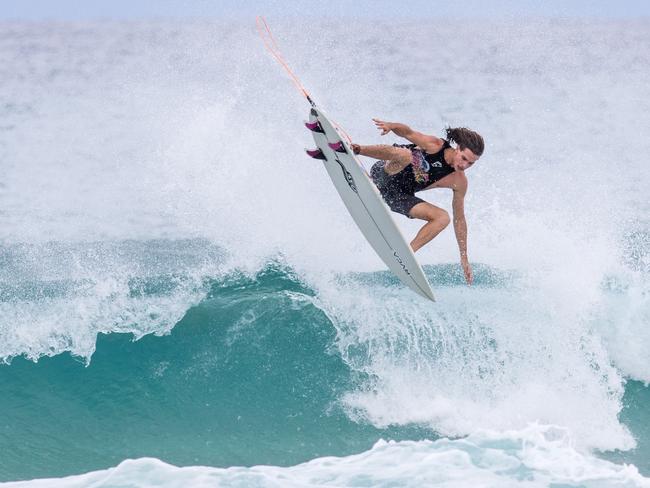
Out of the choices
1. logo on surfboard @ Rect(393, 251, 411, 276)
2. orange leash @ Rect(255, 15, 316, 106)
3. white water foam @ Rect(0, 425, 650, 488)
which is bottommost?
white water foam @ Rect(0, 425, 650, 488)

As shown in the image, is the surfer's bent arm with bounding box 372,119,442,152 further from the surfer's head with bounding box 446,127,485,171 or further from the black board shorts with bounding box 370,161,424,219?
the black board shorts with bounding box 370,161,424,219

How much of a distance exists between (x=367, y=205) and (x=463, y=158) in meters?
0.85

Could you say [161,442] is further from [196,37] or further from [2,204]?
[196,37]

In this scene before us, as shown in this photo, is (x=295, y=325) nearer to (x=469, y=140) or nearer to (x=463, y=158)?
(x=463, y=158)

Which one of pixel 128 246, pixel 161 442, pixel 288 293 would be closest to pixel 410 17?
pixel 128 246

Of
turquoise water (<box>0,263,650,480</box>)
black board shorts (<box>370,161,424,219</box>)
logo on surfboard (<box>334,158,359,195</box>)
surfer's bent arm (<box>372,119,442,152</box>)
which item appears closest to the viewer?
surfer's bent arm (<box>372,119,442,152</box>)

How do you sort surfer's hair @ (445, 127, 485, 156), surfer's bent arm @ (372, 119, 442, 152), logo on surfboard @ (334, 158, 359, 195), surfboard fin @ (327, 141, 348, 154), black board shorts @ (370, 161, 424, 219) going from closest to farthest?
1. surfer's bent arm @ (372, 119, 442, 152)
2. surfer's hair @ (445, 127, 485, 156)
3. surfboard fin @ (327, 141, 348, 154)
4. black board shorts @ (370, 161, 424, 219)
5. logo on surfboard @ (334, 158, 359, 195)

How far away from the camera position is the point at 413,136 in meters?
5.70

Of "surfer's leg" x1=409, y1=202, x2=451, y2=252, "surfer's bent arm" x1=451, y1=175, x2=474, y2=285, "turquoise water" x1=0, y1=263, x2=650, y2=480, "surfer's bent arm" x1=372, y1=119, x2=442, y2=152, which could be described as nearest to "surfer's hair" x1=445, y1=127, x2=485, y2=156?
"surfer's bent arm" x1=372, y1=119, x2=442, y2=152

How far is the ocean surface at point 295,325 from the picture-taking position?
6.46 m

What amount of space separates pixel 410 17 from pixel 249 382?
78.4 ft

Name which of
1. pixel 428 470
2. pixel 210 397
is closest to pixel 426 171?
pixel 428 470

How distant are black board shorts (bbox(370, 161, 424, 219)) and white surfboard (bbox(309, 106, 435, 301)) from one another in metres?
0.10

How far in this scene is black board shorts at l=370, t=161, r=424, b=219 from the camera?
6191 millimetres
